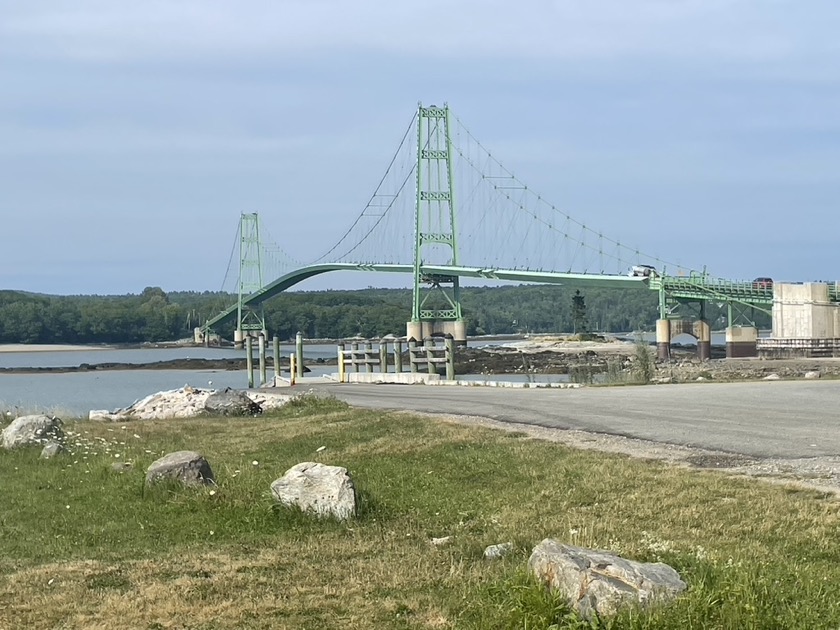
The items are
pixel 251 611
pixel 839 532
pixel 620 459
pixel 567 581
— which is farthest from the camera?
pixel 620 459

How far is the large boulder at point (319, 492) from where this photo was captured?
8.66m

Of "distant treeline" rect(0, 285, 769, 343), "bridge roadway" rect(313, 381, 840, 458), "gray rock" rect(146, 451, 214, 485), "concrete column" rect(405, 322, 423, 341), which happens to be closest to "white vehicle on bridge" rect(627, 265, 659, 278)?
"concrete column" rect(405, 322, 423, 341)

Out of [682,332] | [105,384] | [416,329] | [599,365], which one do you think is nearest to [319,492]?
[599,365]

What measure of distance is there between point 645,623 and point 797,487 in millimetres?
4514

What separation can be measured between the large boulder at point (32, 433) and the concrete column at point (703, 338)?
53942mm

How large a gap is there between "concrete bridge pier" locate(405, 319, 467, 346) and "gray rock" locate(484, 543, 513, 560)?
68897 mm

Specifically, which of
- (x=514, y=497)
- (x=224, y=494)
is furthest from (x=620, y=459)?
(x=224, y=494)

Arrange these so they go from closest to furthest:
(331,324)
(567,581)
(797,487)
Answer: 1. (567,581)
2. (797,487)
3. (331,324)

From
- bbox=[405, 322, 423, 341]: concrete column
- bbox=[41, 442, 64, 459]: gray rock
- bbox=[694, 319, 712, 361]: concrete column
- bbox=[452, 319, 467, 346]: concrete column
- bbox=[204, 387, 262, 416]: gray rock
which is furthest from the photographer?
bbox=[452, 319, 467, 346]: concrete column

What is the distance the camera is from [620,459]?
1105 centimetres

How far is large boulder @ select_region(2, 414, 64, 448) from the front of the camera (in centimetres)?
1472

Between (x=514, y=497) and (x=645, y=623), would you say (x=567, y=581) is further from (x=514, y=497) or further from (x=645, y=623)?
(x=514, y=497)

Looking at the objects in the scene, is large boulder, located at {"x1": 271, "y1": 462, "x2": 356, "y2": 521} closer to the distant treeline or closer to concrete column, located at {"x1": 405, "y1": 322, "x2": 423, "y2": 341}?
concrete column, located at {"x1": 405, "y1": 322, "x2": 423, "y2": 341}

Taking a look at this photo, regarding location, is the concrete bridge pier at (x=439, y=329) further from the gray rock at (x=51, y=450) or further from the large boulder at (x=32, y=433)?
the gray rock at (x=51, y=450)
